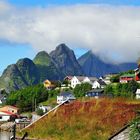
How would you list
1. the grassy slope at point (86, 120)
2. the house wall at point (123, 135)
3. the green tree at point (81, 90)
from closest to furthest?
1. the house wall at point (123, 135)
2. the grassy slope at point (86, 120)
3. the green tree at point (81, 90)

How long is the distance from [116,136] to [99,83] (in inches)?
3370

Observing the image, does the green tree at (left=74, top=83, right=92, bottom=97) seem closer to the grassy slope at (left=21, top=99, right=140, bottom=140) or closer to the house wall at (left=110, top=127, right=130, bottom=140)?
the grassy slope at (left=21, top=99, right=140, bottom=140)

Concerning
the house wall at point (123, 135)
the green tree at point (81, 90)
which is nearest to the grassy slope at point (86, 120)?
the house wall at point (123, 135)

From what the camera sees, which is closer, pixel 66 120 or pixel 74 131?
pixel 74 131

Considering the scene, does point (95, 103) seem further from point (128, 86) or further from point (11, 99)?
point (11, 99)

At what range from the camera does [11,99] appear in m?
85.4

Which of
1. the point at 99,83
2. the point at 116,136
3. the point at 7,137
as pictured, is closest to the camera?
the point at 7,137

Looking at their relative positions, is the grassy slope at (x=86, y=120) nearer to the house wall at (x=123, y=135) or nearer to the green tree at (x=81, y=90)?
the house wall at (x=123, y=135)

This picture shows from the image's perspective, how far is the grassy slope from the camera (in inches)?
1078

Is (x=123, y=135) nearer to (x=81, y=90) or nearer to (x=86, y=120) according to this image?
(x=86, y=120)

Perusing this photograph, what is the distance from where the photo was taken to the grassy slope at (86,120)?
2738 centimetres

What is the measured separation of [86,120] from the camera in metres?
29.2

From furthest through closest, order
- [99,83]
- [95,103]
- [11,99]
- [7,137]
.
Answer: [99,83] < [11,99] < [95,103] < [7,137]

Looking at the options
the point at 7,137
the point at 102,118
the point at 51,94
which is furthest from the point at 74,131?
the point at 51,94
